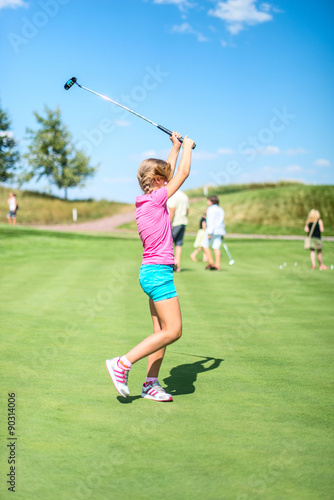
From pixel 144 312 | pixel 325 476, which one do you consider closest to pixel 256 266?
pixel 144 312

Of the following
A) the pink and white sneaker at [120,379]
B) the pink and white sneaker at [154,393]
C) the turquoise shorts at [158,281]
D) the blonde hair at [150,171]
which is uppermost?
the blonde hair at [150,171]

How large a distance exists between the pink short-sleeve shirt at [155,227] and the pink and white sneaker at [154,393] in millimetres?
1043

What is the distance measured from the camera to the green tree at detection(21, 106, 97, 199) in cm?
6206

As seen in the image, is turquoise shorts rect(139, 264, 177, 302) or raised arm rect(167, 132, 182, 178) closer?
turquoise shorts rect(139, 264, 177, 302)

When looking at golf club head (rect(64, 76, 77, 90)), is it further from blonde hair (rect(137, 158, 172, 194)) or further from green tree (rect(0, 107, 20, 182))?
green tree (rect(0, 107, 20, 182))

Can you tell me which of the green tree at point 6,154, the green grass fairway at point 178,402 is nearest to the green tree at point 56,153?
the green tree at point 6,154

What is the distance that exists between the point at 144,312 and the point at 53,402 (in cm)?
469

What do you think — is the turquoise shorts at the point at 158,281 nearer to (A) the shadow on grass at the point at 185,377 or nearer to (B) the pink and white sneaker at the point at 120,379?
(B) the pink and white sneaker at the point at 120,379

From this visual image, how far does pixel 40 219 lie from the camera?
56.6 meters

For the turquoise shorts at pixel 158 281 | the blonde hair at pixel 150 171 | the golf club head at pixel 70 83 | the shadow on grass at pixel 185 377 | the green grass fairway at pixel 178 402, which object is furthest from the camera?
the golf club head at pixel 70 83

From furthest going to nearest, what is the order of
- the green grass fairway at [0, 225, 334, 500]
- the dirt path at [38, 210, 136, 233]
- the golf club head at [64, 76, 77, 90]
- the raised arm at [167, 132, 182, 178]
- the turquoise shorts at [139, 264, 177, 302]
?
1. the dirt path at [38, 210, 136, 233]
2. the golf club head at [64, 76, 77, 90]
3. the raised arm at [167, 132, 182, 178]
4. the turquoise shorts at [139, 264, 177, 302]
5. the green grass fairway at [0, 225, 334, 500]

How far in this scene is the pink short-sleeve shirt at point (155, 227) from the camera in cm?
466

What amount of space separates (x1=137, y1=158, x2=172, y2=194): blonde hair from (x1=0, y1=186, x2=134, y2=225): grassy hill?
50334 mm

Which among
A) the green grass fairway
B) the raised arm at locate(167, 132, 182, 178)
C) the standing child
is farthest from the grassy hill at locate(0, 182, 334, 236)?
the standing child
